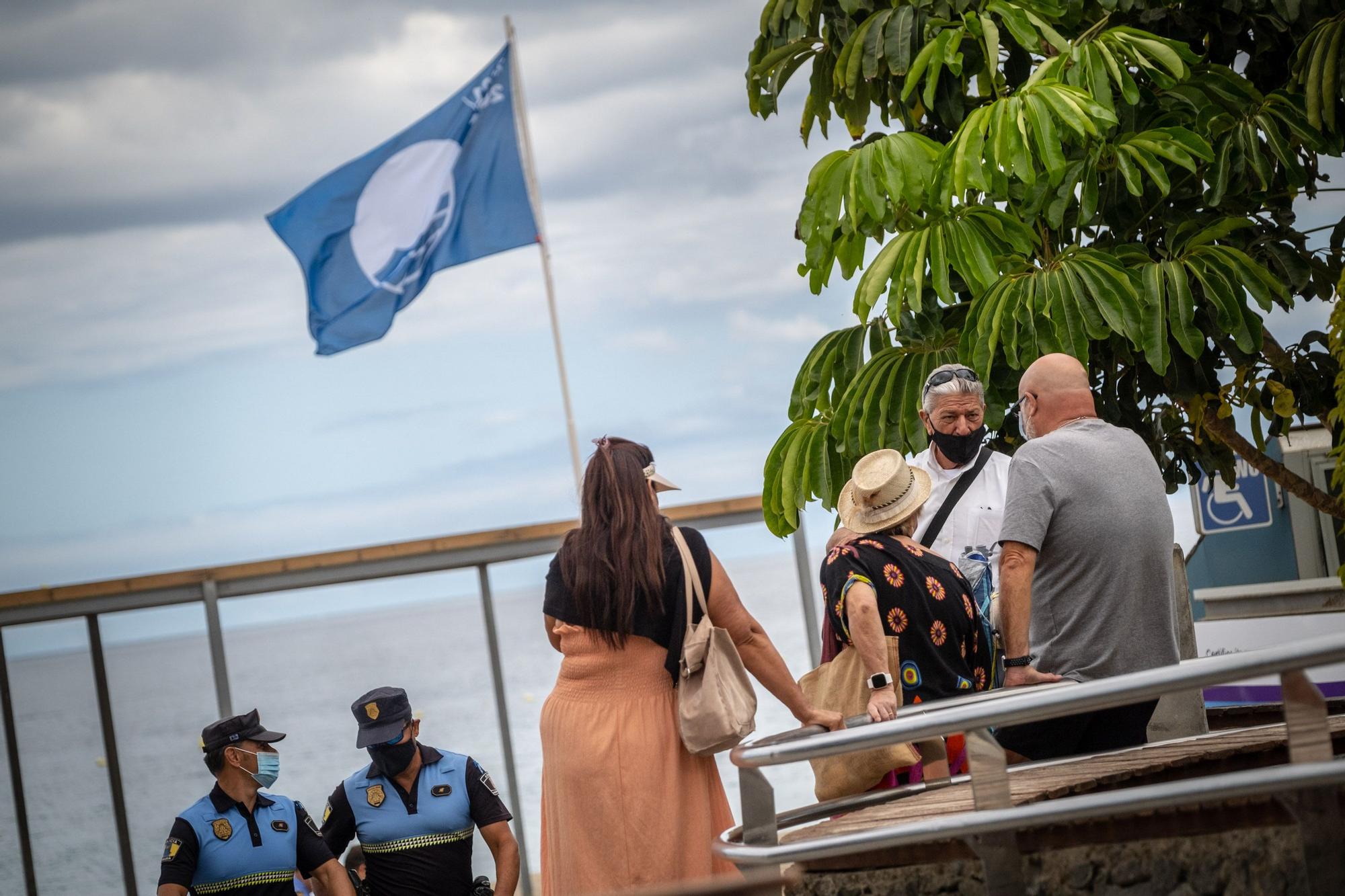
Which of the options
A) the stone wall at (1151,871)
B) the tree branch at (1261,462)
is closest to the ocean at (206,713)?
the tree branch at (1261,462)

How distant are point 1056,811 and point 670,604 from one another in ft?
4.62

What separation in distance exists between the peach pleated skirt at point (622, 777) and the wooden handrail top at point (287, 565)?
10.5 feet

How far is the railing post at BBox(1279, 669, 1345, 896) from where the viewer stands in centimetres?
266

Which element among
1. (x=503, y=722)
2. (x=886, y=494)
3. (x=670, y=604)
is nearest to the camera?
(x=670, y=604)

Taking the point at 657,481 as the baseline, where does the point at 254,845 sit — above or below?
below

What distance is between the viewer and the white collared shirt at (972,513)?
473cm

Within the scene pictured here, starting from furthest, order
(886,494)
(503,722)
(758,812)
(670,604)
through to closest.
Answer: (503,722)
(886,494)
(670,604)
(758,812)

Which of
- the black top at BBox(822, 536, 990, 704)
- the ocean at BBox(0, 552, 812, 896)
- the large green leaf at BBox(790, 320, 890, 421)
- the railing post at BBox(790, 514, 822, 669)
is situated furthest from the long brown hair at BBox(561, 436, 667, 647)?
the railing post at BBox(790, 514, 822, 669)

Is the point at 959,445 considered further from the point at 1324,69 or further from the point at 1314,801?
the point at 1314,801

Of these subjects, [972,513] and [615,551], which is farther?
[972,513]

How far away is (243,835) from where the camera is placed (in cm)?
508

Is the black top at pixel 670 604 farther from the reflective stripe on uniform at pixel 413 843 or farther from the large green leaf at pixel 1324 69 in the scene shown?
the large green leaf at pixel 1324 69

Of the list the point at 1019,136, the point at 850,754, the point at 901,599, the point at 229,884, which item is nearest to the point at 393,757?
the point at 229,884

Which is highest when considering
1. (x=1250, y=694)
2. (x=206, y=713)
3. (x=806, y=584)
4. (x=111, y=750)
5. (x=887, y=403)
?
(x=887, y=403)
